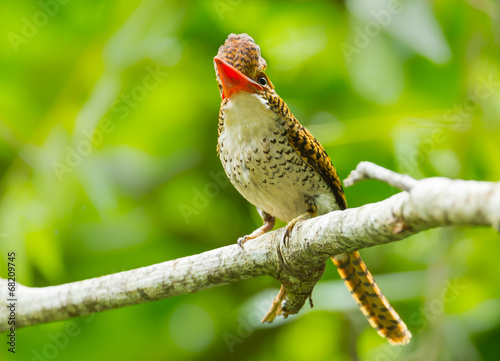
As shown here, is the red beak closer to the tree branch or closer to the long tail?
the tree branch

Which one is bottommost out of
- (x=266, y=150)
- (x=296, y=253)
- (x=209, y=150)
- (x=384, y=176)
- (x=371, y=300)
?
(x=371, y=300)

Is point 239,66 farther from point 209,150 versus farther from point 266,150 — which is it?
point 209,150

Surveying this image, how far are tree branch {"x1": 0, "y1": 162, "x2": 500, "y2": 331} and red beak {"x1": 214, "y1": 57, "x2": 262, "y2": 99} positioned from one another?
821mm

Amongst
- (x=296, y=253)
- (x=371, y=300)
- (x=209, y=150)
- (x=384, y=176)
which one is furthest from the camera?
(x=209, y=150)

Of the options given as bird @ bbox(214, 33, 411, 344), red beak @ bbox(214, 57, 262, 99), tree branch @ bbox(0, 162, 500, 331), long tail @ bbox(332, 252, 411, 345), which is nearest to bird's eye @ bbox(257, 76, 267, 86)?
bird @ bbox(214, 33, 411, 344)

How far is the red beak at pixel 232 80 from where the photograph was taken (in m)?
3.14

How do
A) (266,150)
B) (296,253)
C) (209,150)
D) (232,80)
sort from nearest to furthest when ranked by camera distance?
(296,253)
(232,80)
(266,150)
(209,150)

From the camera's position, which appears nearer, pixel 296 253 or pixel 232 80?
pixel 296 253

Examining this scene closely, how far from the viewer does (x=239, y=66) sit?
3273 millimetres

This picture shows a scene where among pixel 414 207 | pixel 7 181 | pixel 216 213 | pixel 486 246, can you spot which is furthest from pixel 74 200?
pixel 414 207

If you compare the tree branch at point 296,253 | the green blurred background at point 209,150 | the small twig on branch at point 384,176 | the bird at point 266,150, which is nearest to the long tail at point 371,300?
the bird at point 266,150

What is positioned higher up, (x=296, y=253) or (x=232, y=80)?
(x=232, y=80)

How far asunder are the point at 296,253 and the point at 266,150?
2.65 ft

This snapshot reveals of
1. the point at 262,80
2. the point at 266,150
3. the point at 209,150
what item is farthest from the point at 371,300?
the point at 209,150
